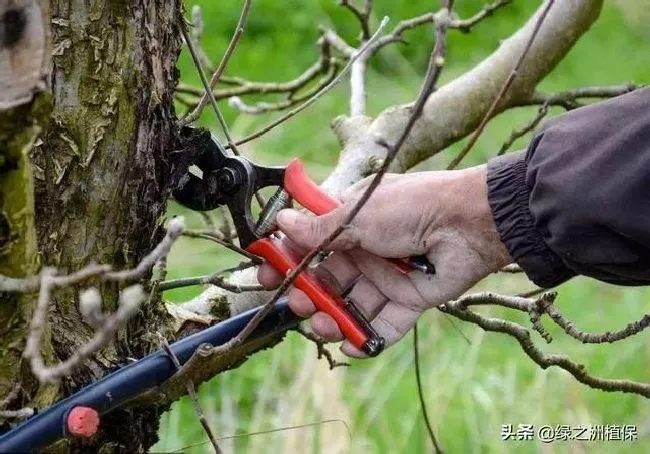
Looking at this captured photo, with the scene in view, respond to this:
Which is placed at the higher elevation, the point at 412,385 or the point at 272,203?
the point at 272,203

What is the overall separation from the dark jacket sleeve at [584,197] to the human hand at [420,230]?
0.05m

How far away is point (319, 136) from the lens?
4.22 metres

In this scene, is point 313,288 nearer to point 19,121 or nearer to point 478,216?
point 478,216

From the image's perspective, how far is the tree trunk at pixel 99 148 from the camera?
1.07 m

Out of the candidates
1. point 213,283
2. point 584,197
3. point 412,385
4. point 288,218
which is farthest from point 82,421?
point 412,385

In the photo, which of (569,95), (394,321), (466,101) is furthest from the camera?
(569,95)

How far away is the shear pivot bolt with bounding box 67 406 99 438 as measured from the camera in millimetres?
1001

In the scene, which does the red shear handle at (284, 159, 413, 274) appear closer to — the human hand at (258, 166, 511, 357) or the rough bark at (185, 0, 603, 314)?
the human hand at (258, 166, 511, 357)

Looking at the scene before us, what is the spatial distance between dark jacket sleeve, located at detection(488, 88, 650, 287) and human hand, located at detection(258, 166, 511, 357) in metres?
0.05

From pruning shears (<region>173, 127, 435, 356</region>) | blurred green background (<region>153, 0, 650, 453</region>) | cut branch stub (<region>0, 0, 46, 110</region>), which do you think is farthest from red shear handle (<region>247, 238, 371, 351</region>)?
blurred green background (<region>153, 0, 650, 453</region>)

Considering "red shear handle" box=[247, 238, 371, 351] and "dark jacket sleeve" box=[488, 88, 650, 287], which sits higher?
"dark jacket sleeve" box=[488, 88, 650, 287]

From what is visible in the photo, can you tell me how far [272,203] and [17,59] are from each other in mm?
580

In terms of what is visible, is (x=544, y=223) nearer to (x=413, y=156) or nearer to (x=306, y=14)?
(x=413, y=156)

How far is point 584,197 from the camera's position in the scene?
3.68 feet
